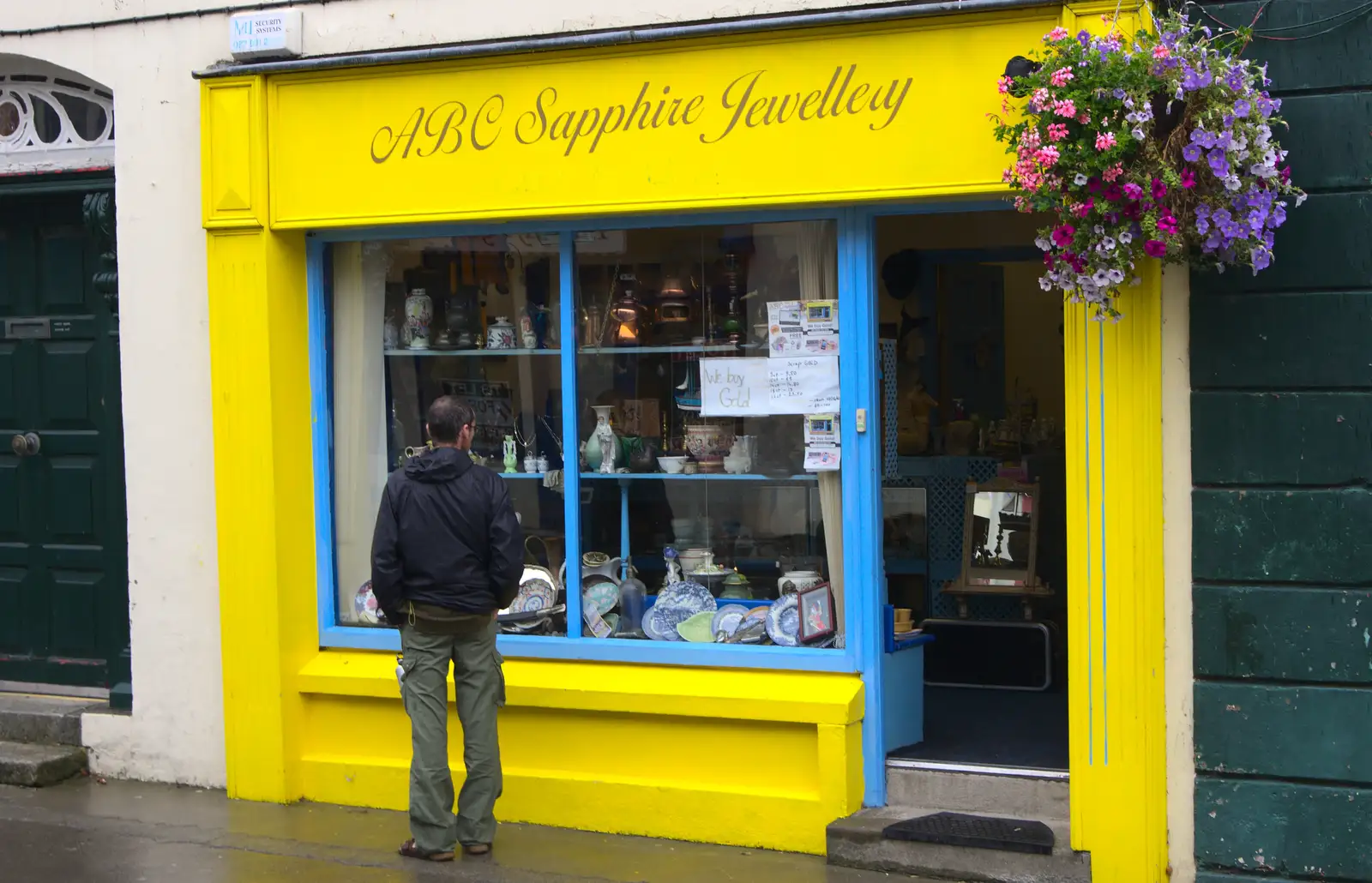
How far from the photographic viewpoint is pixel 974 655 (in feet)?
24.2

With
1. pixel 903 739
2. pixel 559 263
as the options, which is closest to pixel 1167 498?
pixel 903 739

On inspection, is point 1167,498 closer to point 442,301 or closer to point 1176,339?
point 1176,339

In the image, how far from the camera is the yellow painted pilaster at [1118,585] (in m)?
5.10

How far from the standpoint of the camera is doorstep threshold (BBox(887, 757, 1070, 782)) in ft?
18.5

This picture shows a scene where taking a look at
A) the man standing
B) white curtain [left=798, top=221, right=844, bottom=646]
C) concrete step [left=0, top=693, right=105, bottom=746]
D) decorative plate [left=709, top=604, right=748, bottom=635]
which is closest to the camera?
the man standing

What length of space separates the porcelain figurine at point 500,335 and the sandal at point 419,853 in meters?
2.24

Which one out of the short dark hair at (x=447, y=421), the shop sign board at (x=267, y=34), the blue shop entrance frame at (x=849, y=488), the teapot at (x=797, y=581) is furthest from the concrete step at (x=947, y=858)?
the shop sign board at (x=267, y=34)

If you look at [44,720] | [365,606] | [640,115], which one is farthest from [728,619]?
[44,720]

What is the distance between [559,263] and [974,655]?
300cm

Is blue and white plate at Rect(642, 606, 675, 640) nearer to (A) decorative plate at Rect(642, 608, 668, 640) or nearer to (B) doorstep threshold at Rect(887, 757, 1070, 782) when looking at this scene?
(A) decorative plate at Rect(642, 608, 668, 640)

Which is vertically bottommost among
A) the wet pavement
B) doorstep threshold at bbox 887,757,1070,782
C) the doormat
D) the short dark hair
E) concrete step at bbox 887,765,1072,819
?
the wet pavement

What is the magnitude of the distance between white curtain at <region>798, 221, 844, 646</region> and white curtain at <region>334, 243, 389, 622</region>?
6.68 ft

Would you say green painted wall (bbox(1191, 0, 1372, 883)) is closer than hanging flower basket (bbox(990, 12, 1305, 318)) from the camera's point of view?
No

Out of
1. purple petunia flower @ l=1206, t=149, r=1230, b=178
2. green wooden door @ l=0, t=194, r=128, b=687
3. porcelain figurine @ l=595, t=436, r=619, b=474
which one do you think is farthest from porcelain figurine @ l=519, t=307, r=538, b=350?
purple petunia flower @ l=1206, t=149, r=1230, b=178
